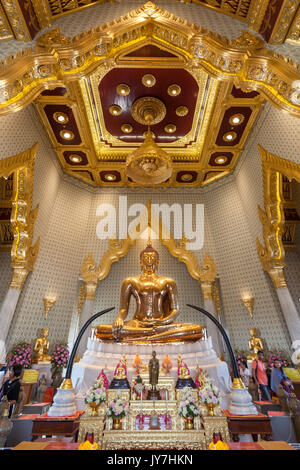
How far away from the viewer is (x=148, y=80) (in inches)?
254

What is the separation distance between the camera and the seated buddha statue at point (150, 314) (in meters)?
4.84

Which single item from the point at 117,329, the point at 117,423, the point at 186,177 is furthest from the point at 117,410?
the point at 186,177

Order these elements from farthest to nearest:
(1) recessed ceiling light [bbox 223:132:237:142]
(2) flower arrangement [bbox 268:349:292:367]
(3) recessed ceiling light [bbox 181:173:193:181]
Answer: (3) recessed ceiling light [bbox 181:173:193:181], (1) recessed ceiling light [bbox 223:132:237:142], (2) flower arrangement [bbox 268:349:292:367]

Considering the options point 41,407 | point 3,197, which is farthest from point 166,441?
point 3,197

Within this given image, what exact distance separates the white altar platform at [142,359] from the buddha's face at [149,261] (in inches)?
88.8

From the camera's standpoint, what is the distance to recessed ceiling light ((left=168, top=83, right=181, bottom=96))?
6641 millimetres

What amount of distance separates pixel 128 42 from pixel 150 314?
5.82 meters

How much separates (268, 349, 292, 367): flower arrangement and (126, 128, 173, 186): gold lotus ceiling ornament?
5670mm

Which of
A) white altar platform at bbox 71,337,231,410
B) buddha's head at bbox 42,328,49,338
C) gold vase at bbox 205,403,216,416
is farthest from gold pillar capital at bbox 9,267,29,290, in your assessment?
gold vase at bbox 205,403,216,416

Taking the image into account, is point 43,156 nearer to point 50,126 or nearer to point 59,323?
point 50,126

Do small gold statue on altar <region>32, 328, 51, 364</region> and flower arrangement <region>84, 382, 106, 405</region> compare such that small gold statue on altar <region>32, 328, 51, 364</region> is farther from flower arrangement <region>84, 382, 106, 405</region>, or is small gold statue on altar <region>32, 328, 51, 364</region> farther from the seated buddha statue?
flower arrangement <region>84, 382, 106, 405</region>

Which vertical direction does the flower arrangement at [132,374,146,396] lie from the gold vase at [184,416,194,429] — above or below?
above

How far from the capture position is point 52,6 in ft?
16.1

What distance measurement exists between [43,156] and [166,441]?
7.67 meters
